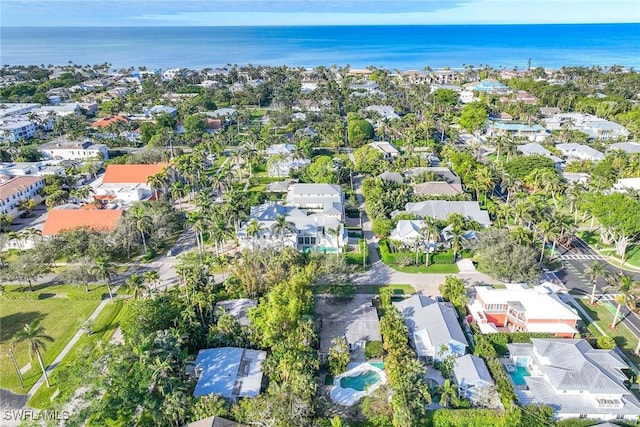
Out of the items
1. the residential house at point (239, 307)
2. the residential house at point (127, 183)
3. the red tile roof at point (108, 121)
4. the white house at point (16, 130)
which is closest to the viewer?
the residential house at point (239, 307)

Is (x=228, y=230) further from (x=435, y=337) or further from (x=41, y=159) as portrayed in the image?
(x=41, y=159)

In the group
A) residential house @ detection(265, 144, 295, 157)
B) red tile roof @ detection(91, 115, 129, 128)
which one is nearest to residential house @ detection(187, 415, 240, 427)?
residential house @ detection(265, 144, 295, 157)

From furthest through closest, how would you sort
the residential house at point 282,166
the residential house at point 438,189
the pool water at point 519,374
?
the residential house at point 282,166, the residential house at point 438,189, the pool water at point 519,374

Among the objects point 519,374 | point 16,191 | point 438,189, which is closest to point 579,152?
point 438,189

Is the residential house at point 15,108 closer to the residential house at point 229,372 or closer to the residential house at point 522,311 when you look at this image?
the residential house at point 229,372

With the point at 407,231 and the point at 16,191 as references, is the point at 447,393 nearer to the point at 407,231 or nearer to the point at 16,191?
the point at 407,231

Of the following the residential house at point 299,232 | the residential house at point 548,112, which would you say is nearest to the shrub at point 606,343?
the residential house at point 299,232
